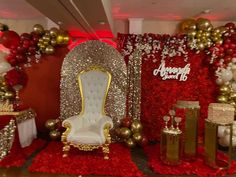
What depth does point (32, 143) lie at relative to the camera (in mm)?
4602

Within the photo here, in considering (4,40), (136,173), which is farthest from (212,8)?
(4,40)

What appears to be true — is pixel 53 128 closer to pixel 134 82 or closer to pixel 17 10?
pixel 134 82

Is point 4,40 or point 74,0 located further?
point 4,40

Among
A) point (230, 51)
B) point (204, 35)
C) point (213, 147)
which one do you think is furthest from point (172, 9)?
point (213, 147)

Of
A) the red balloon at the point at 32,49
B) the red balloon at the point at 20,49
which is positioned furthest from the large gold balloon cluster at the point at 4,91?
the red balloon at the point at 32,49

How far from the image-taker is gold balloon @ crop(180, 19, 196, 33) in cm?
468

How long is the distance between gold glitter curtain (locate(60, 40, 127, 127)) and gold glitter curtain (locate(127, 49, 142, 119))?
21 cm

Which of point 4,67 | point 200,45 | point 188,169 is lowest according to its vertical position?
point 188,169

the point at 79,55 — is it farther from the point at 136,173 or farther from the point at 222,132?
the point at 222,132

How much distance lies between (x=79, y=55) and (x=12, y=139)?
1916 mm

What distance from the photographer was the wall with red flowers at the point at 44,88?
5070 mm

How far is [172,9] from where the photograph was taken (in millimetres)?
4824

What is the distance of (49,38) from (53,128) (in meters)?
1.80

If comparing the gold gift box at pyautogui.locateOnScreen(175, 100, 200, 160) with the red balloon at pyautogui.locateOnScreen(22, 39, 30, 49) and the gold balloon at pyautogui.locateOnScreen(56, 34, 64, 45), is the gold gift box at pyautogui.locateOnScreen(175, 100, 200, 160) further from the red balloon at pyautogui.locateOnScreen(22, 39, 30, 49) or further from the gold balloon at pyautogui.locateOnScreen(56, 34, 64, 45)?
the red balloon at pyautogui.locateOnScreen(22, 39, 30, 49)
